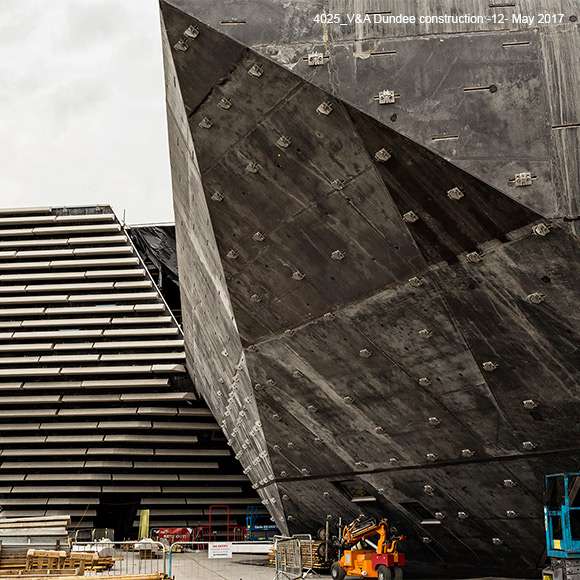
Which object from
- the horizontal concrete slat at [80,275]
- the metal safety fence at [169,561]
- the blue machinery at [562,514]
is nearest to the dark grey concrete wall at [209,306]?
the metal safety fence at [169,561]

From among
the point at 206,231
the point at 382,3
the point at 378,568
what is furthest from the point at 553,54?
the point at 378,568

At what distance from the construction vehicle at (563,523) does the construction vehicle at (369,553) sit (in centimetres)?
344

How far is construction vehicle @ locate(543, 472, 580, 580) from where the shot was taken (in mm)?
9227

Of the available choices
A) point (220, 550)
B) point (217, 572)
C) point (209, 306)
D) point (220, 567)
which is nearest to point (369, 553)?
point (220, 550)

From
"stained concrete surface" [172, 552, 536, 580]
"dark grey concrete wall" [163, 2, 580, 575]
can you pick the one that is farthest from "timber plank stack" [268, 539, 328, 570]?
"dark grey concrete wall" [163, 2, 580, 575]

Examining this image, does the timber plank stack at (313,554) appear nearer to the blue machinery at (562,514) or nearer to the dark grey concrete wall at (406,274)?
the dark grey concrete wall at (406,274)

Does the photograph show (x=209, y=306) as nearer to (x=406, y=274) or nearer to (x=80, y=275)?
(x=406, y=274)

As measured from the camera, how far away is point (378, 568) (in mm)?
12875

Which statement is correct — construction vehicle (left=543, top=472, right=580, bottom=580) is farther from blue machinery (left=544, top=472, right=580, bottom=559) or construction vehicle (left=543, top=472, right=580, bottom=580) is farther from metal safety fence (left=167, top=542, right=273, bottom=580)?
metal safety fence (left=167, top=542, right=273, bottom=580)

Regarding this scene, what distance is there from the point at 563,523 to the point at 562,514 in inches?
4.5

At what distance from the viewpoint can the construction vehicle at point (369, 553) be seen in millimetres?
12820

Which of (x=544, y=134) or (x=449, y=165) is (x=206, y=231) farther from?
(x=544, y=134)

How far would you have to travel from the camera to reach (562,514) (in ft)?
30.5

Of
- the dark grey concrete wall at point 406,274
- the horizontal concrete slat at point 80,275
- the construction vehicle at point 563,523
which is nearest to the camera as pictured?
the dark grey concrete wall at point 406,274
